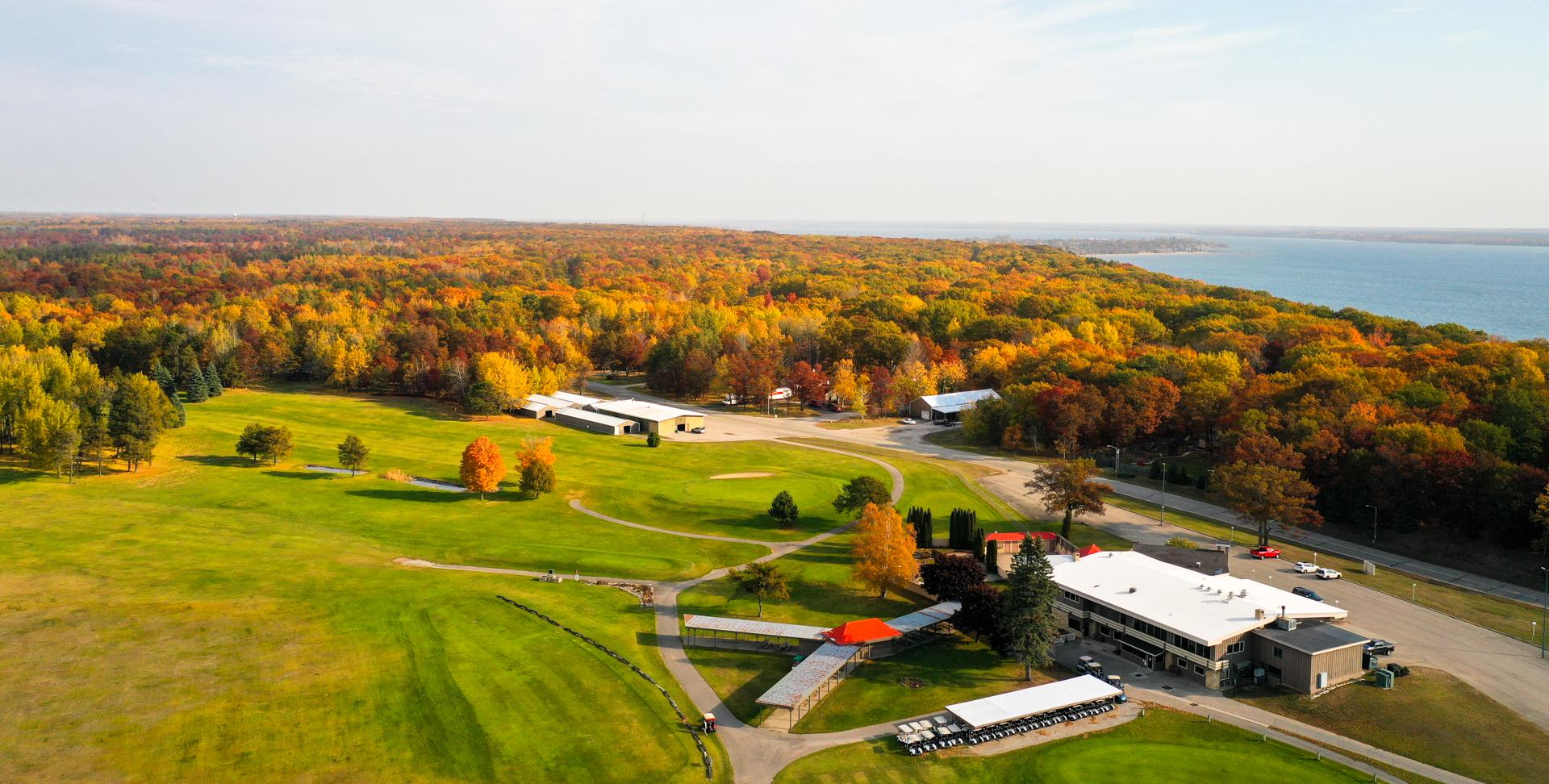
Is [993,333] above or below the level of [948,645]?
above

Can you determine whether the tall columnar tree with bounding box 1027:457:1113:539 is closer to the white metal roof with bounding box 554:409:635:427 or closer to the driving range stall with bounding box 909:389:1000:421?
the driving range stall with bounding box 909:389:1000:421

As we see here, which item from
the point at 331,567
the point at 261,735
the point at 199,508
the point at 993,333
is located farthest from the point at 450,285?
the point at 261,735

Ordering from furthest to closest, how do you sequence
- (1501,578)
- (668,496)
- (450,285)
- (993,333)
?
1. (450,285)
2. (993,333)
3. (668,496)
4. (1501,578)

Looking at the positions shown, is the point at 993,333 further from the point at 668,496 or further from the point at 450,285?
the point at 450,285

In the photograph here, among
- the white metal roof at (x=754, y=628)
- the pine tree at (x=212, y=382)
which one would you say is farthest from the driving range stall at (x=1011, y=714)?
the pine tree at (x=212, y=382)

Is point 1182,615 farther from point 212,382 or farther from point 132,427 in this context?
point 212,382

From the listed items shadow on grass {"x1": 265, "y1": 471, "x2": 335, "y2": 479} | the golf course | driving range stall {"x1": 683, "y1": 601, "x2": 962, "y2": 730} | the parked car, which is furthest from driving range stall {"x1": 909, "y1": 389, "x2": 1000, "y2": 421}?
shadow on grass {"x1": 265, "y1": 471, "x2": 335, "y2": 479}

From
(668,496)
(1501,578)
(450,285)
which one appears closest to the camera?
(1501,578)

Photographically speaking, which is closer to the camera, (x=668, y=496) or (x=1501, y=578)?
(x=1501, y=578)
